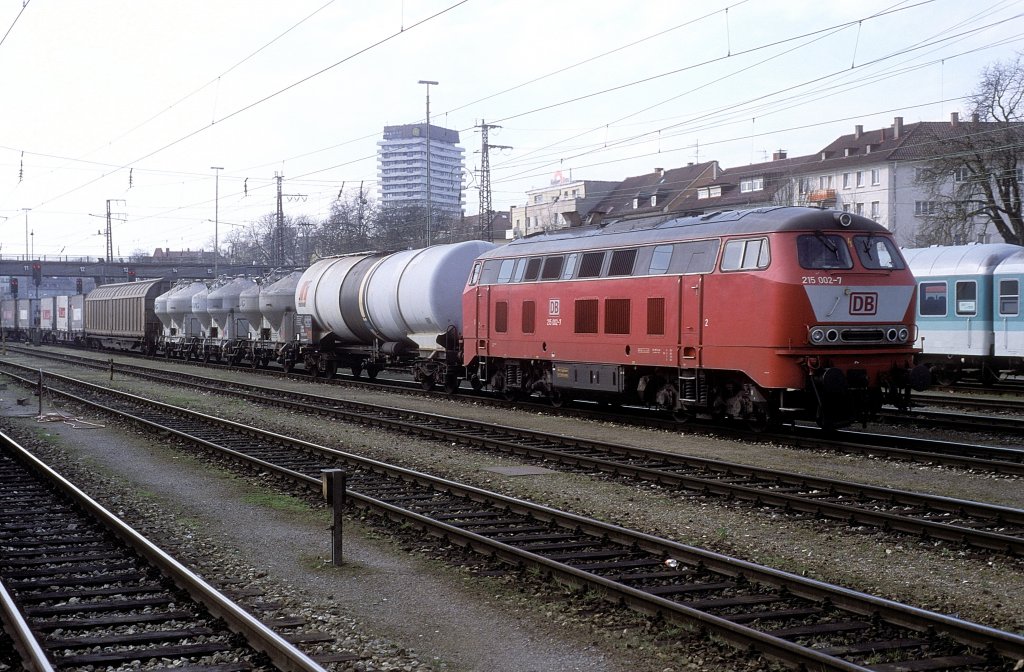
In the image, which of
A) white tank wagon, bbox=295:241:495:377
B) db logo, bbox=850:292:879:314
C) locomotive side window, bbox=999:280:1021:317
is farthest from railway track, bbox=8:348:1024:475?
locomotive side window, bbox=999:280:1021:317

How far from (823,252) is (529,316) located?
7.38m

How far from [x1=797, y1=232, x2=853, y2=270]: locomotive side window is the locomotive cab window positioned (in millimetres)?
536

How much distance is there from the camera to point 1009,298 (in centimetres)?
2616

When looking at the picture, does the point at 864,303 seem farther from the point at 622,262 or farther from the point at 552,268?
the point at 552,268

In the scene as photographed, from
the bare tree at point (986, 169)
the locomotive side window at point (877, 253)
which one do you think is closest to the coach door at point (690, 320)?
the locomotive side window at point (877, 253)

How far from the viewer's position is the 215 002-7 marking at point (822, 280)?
15414 millimetres

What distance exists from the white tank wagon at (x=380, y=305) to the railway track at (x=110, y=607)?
15090 mm

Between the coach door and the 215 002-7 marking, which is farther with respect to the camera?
the coach door

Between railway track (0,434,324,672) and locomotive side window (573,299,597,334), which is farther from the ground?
locomotive side window (573,299,597,334)

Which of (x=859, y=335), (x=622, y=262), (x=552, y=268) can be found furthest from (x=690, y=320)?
(x=552, y=268)

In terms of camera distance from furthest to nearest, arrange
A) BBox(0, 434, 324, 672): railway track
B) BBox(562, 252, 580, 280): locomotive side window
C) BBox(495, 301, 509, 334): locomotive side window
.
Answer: BBox(495, 301, 509, 334): locomotive side window → BBox(562, 252, 580, 280): locomotive side window → BBox(0, 434, 324, 672): railway track

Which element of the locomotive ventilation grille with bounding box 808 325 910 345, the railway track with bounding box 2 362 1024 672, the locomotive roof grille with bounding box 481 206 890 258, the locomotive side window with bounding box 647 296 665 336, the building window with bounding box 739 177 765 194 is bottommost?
the railway track with bounding box 2 362 1024 672

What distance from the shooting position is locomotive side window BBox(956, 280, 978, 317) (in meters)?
27.0

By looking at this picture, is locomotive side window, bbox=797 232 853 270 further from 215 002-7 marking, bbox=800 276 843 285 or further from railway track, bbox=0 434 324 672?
railway track, bbox=0 434 324 672
